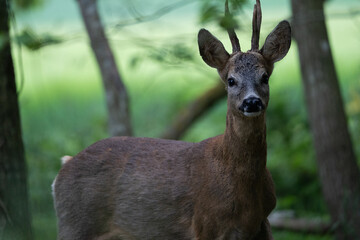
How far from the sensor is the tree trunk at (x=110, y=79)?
289 inches

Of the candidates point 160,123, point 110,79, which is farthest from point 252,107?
point 160,123

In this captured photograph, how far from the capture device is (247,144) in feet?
14.4

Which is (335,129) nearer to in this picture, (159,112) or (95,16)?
(95,16)

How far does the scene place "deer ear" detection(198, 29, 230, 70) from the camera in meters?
4.61

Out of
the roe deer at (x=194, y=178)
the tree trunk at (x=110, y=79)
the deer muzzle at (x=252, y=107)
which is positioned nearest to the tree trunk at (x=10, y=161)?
the roe deer at (x=194, y=178)

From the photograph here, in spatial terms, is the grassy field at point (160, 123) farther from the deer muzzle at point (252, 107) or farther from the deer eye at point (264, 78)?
the deer muzzle at point (252, 107)

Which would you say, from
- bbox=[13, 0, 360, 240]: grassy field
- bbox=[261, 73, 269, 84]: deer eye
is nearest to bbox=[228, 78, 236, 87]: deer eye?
bbox=[261, 73, 269, 84]: deer eye

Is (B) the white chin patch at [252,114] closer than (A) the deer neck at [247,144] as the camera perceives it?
Yes

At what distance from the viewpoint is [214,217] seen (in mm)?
4418

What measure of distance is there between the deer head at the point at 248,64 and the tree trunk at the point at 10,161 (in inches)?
60.5

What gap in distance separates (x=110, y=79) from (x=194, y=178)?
3.01 meters

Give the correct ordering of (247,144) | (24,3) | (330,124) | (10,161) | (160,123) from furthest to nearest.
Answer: (160,123) → (24,3) → (330,124) → (10,161) → (247,144)

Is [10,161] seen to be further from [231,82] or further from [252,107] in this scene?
[252,107]

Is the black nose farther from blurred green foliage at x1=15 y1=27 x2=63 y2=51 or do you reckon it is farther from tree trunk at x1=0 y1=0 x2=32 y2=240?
tree trunk at x1=0 y1=0 x2=32 y2=240
